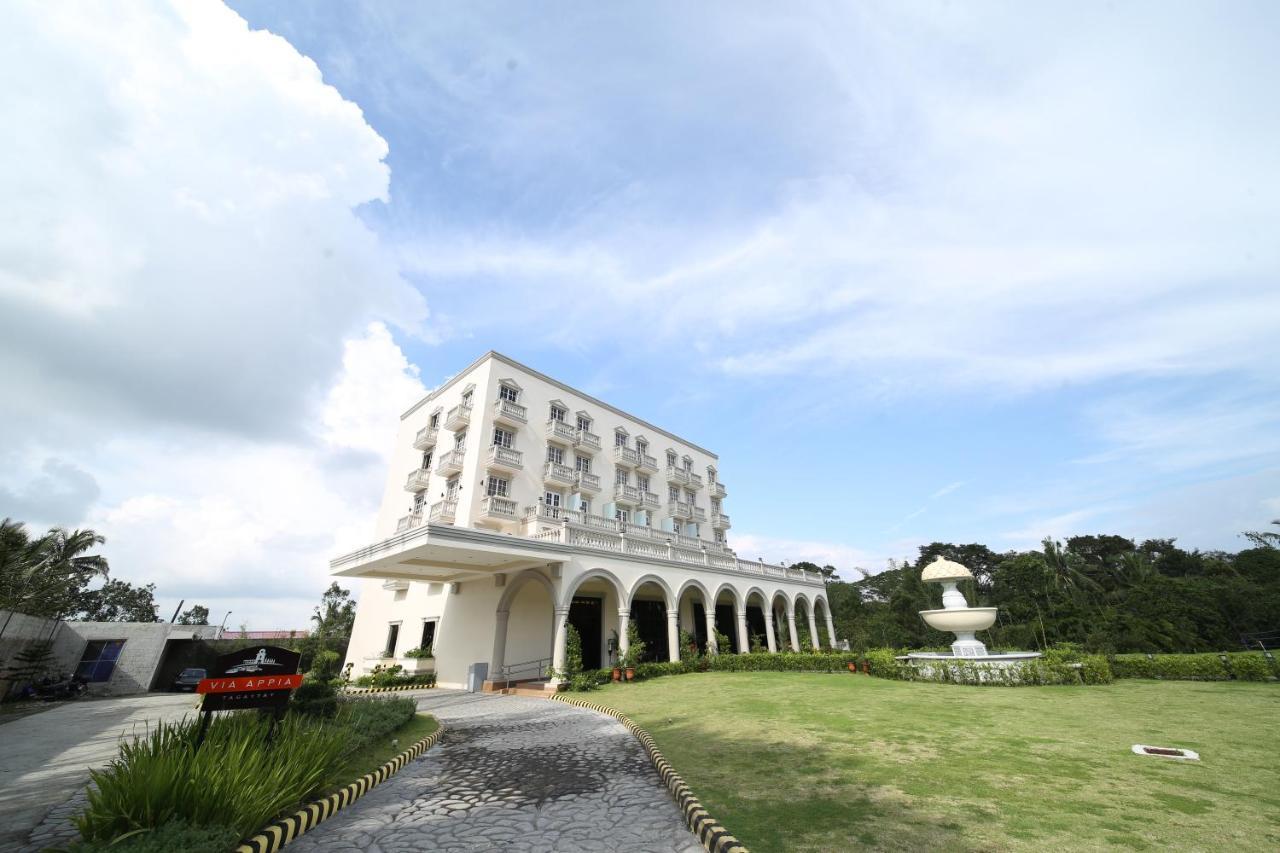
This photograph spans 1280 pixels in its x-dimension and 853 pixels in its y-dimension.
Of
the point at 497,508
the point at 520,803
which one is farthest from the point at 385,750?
the point at 497,508

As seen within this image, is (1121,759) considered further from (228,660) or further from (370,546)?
(370,546)

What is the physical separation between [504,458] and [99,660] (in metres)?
19.9

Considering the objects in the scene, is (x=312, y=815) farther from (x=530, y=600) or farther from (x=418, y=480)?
(x=418, y=480)

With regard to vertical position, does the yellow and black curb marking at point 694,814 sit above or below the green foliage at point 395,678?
below

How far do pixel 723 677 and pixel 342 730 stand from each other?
544 inches

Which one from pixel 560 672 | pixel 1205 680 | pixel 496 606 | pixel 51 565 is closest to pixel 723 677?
pixel 560 672

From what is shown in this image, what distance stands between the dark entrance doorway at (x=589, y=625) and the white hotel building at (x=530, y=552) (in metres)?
0.06

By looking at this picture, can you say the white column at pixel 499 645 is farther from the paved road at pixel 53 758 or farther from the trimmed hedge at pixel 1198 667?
the trimmed hedge at pixel 1198 667

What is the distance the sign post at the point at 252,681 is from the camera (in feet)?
21.6

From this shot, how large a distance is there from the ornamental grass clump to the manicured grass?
1.33ft

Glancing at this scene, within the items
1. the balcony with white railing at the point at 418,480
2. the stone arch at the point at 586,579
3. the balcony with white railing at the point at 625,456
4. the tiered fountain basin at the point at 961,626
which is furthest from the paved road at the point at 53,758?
the balcony with white railing at the point at 625,456

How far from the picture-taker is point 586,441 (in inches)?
1037

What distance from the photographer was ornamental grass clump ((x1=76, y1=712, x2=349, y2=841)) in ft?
14.2

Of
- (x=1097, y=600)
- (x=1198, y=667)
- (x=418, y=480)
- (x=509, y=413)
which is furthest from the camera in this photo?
(x=1097, y=600)
